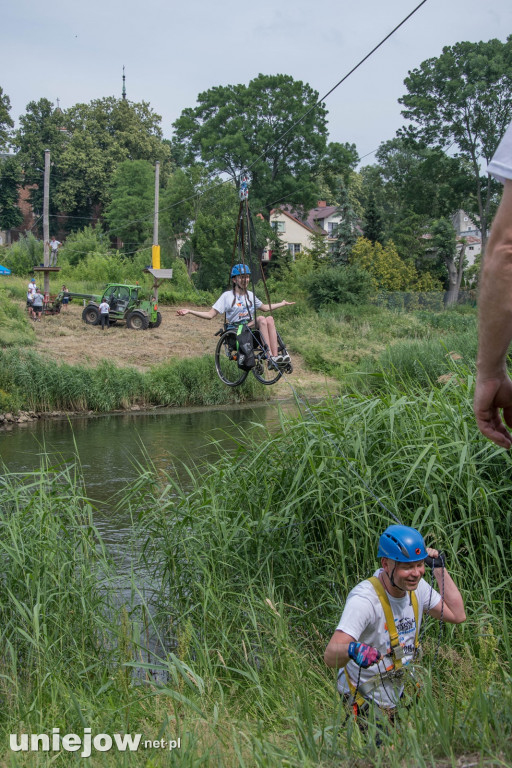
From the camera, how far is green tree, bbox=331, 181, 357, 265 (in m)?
51.2

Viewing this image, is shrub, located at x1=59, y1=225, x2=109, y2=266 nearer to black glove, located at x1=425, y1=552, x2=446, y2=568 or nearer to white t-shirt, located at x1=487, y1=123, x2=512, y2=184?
black glove, located at x1=425, y1=552, x2=446, y2=568

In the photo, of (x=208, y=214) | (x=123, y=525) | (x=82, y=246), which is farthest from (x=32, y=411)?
(x=82, y=246)

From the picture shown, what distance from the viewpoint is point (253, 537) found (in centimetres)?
723

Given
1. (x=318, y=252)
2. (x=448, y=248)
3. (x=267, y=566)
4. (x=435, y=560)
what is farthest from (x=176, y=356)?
(x=435, y=560)

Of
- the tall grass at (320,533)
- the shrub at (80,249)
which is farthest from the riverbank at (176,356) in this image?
the shrub at (80,249)

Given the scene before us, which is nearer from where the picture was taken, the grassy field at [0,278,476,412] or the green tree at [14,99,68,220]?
the grassy field at [0,278,476,412]

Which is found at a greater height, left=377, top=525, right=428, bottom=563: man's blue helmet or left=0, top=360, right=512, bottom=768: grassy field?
left=377, top=525, right=428, bottom=563: man's blue helmet

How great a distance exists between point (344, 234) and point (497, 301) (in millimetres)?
50452

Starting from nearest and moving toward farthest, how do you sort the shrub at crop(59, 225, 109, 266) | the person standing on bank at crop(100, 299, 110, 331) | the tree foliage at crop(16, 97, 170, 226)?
1. the person standing on bank at crop(100, 299, 110, 331)
2. the shrub at crop(59, 225, 109, 266)
3. the tree foliage at crop(16, 97, 170, 226)

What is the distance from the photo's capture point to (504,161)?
1908mm

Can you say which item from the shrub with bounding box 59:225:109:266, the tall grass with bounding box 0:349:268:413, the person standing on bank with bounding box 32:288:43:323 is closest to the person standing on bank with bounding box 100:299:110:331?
the person standing on bank with bounding box 32:288:43:323

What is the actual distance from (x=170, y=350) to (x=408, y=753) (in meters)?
30.8

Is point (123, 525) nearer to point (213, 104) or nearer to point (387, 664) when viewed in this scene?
point (387, 664)

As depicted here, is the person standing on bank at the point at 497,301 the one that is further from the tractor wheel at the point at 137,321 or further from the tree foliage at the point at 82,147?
the tree foliage at the point at 82,147
